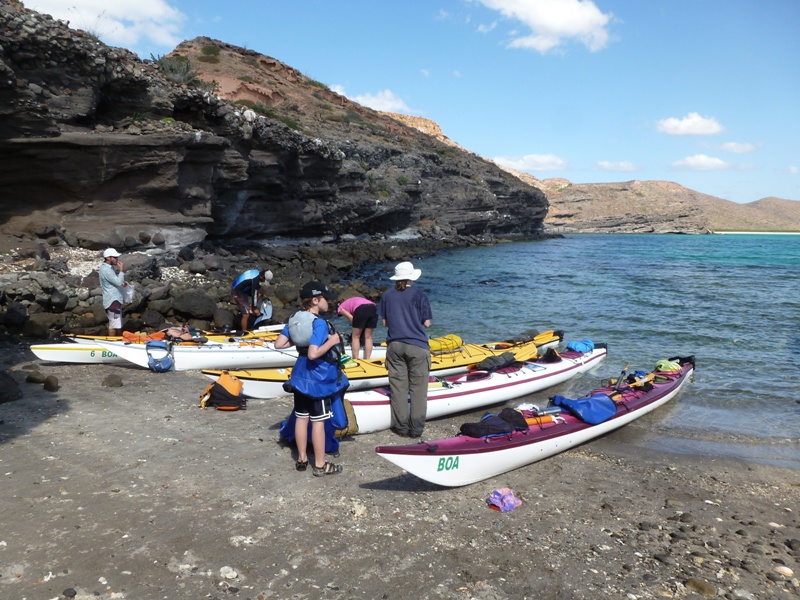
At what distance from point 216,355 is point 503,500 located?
6404 millimetres

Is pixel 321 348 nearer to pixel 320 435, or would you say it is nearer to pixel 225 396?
pixel 320 435

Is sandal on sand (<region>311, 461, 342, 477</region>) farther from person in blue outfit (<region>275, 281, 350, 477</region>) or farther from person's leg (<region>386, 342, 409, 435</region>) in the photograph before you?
person's leg (<region>386, 342, 409, 435</region>)

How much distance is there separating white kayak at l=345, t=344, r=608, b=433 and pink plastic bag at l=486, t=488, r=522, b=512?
2027 millimetres

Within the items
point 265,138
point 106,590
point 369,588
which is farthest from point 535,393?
point 265,138

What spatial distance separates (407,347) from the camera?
252 inches

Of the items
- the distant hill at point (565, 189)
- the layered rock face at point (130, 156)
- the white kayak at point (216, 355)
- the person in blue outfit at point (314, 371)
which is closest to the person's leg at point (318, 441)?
the person in blue outfit at point (314, 371)

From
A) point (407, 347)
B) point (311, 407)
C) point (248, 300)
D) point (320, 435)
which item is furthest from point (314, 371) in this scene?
point (248, 300)

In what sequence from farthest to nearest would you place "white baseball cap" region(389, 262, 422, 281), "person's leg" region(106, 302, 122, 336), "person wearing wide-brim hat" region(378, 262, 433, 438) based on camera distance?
1. "person's leg" region(106, 302, 122, 336)
2. "white baseball cap" region(389, 262, 422, 281)
3. "person wearing wide-brim hat" region(378, 262, 433, 438)

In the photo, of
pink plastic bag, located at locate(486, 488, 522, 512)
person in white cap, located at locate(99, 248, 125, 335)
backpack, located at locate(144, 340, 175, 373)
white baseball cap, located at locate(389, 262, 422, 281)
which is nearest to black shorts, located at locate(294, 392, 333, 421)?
pink plastic bag, located at locate(486, 488, 522, 512)

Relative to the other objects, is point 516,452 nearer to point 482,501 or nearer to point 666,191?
point 482,501

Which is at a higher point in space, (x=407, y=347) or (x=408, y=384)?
(x=407, y=347)

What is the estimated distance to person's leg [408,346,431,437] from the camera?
6438mm

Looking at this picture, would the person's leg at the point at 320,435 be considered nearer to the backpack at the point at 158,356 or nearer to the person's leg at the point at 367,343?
the person's leg at the point at 367,343

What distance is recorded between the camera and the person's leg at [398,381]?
255 inches
